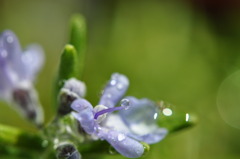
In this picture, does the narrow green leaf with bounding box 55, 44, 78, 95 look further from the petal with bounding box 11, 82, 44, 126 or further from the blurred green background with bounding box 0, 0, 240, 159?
the blurred green background with bounding box 0, 0, 240, 159

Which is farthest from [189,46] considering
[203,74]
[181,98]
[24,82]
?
[24,82]

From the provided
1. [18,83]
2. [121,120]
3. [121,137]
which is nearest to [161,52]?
[18,83]

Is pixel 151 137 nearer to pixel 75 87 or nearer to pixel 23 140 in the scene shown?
pixel 75 87

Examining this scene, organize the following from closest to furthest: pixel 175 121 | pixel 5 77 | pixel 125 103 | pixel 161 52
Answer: pixel 125 103 → pixel 175 121 → pixel 5 77 → pixel 161 52

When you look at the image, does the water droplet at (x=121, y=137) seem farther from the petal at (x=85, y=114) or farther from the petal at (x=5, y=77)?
the petal at (x=5, y=77)

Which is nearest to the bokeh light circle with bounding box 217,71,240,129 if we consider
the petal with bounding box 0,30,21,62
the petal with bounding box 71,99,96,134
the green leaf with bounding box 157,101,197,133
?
the green leaf with bounding box 157,101,197,133

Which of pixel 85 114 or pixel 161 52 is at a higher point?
pixel 161 52

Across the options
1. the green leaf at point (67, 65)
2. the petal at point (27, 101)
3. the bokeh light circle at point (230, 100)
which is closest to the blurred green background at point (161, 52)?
the bokeh light circle at point (230, 100)
